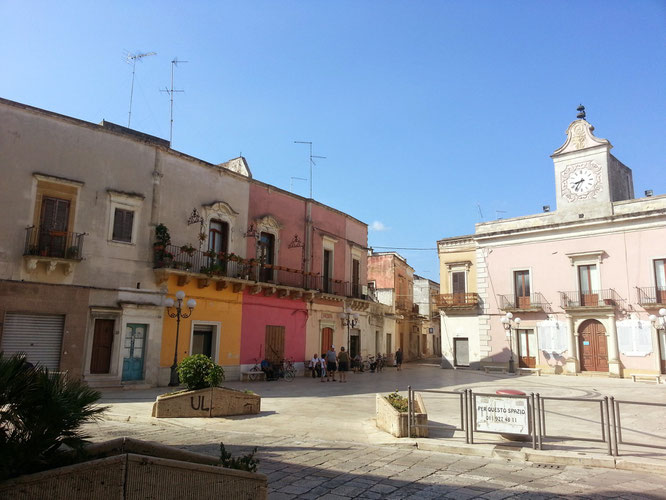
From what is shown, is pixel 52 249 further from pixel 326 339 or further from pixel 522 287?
pixel 522 287

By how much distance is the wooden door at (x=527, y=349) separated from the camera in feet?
91.0

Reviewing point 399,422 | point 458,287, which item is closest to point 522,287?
point 458,287

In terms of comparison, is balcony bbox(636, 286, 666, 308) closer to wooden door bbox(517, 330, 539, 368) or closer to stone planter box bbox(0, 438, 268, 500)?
wooden door bbox(517, 330, 539, 368)

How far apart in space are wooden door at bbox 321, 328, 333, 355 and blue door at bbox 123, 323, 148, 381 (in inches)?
411

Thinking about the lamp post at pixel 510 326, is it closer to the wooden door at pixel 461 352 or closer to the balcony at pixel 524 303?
the balcony at pixel 524 303

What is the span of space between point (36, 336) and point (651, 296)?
1036 inches

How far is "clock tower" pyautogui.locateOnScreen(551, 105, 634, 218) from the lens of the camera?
27.0 meters

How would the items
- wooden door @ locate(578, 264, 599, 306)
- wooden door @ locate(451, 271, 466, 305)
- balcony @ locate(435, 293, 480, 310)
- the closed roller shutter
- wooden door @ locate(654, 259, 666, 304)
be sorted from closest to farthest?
the closed roller shutter < wooden door @ locate(654, 259, 666, 304) < wooden door @ locate(578, 264, 599, 306) < balcony @ locate(435, 293, 480, 310) < wooden door @ locate(451, 271, 466, 305)

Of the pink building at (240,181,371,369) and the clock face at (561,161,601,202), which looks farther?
the clock face at (561,161,601,202)

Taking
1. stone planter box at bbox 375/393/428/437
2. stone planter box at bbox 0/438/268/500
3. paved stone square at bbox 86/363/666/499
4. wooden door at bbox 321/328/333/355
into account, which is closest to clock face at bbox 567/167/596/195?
wooden door at bbox 321/328/333/355

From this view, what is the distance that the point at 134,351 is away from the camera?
1661 centimetres

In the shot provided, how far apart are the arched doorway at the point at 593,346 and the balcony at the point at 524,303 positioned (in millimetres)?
2163

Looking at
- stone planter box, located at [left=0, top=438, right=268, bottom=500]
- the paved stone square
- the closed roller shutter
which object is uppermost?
the closed roller shutter

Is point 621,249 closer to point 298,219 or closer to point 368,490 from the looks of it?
point 298,219
